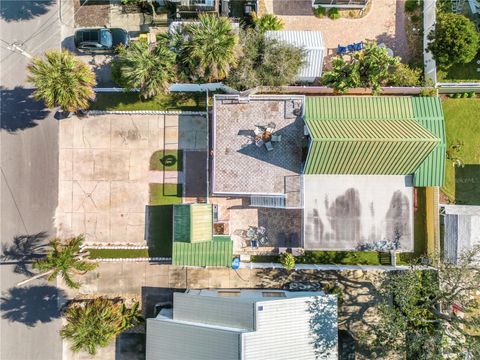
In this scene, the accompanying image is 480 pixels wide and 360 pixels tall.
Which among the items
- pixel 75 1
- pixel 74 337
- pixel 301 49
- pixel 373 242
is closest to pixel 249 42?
pixel 301 49

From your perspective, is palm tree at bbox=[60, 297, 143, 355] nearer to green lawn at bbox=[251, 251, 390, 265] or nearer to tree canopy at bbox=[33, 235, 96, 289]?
tree canopy at bbox=[33, 235, 96, 289]

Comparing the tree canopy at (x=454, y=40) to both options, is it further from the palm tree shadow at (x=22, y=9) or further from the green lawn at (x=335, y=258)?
the palm tree shadow at (x=22, y=9)

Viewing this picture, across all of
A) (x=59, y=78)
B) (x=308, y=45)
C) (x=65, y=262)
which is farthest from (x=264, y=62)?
(x=65, y=262)

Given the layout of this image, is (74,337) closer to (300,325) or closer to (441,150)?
(300,325)

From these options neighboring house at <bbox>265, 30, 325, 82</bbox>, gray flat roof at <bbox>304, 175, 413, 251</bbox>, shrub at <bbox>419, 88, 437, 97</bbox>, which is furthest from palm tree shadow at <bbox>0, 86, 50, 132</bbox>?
shrub at <bbox>419, 88, 437, 97</bbox>

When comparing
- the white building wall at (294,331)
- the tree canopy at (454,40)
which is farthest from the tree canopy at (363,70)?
the white building wall at (294,331)

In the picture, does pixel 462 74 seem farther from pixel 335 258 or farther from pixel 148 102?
pixel 148 102
